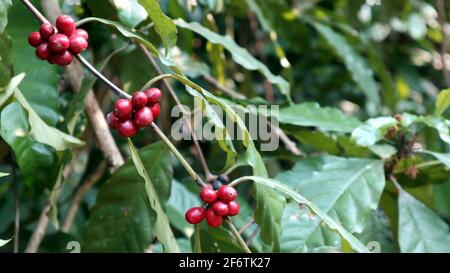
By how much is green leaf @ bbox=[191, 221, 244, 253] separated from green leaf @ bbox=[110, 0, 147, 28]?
12.5 inches

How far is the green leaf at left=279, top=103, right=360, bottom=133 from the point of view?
1.08 metres

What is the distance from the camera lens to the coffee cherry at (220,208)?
2.51 ft

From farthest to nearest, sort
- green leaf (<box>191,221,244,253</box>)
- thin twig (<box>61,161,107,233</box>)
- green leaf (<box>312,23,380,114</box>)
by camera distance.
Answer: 1. green leaf (<box>312,23,380,114</box>)
2. thin twig (<box>61,161,107,233</box>)
3. green leaf (<box>191,221,244,253</box>)

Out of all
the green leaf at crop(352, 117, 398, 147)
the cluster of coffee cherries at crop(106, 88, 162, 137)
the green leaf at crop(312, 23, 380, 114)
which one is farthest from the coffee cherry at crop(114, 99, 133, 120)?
the green leaf at crop(312, 23, 380, 114)

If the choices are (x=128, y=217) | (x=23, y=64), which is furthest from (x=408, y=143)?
(x=23, y=64)

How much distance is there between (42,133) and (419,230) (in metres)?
0.62

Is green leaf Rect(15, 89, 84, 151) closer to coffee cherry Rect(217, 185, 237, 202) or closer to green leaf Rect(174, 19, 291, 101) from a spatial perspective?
coffee cherry Rect(217, 185, 237, 202)

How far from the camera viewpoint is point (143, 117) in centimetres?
71

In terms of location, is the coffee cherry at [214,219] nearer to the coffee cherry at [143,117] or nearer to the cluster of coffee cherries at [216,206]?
the cluster of coffee cherries at [216,206]

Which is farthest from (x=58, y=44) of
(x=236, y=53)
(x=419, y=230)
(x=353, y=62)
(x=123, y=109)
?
(x=353, y=62)

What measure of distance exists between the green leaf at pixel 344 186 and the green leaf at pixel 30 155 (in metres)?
0.37

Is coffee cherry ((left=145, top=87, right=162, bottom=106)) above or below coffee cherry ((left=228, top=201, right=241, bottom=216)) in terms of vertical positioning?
above

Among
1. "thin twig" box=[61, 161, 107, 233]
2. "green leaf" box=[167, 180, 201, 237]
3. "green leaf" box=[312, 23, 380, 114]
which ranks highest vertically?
"green leaf" box=[312, 23, 380, 114]
